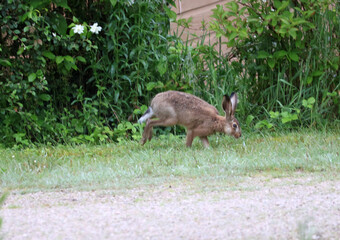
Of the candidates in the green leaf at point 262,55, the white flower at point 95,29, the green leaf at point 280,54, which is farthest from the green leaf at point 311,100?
the white flower at point 95,29

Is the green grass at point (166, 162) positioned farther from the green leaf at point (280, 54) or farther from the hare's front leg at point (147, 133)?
the green leaf at point (280, 54)

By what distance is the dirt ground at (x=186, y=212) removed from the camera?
3.09 m

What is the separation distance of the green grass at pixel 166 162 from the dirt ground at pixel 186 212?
0.37m

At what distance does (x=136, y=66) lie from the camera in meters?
8.34

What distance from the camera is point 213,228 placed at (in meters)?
3.16

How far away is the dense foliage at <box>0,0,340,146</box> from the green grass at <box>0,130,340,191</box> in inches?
25.2

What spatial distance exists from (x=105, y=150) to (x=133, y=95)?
153cm

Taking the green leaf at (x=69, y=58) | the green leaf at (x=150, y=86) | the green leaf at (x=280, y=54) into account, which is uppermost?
the green leaf at (x=69, y=58)

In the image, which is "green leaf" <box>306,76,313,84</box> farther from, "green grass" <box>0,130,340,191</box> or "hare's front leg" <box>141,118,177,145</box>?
"hare's front leg" <box>141,118,177,145</box>

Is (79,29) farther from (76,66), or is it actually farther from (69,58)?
(76,66)

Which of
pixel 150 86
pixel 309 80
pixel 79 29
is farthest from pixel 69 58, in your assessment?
pixel 309 80

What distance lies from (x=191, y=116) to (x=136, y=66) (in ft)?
4.87

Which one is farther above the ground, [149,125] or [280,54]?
[280,54]

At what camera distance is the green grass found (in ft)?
16.6
